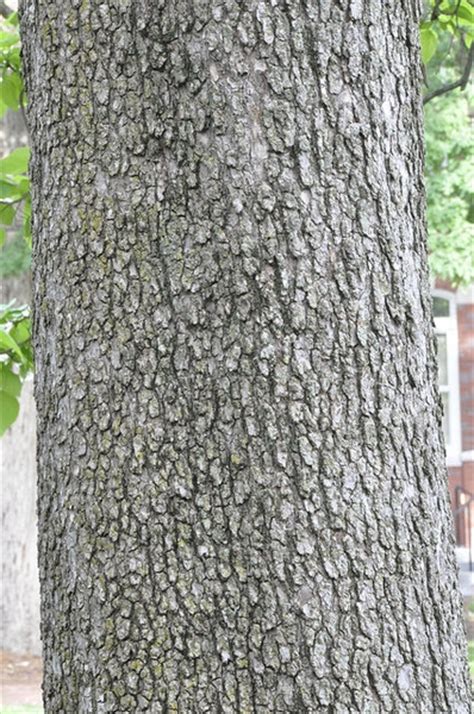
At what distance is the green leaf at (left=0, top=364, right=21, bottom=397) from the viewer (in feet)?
9.33

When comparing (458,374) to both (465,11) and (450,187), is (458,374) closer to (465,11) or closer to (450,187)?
(450,187)

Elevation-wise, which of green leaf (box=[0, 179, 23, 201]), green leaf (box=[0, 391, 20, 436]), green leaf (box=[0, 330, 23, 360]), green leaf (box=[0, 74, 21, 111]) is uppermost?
green leaf (box=[0, 74, 21, 111])

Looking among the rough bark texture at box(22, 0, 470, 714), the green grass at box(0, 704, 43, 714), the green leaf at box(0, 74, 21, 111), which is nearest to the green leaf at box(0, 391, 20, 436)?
the green leaf at box(0, 74, 21, 111)

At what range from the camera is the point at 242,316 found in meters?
1.69

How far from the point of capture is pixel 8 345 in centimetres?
280

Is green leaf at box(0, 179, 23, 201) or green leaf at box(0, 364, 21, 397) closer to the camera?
green leaf at box(0, 364, 21, 397)

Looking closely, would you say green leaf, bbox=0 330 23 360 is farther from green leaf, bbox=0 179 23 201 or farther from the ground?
the ground

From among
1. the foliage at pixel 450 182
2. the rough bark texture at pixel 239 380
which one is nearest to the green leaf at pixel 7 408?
the rough bark texture at pixel 239 380

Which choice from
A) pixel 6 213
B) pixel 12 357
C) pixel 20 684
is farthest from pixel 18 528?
pixel 12 357

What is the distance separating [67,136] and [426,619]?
0.95 meters

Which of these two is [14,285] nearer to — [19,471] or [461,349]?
[19,471]

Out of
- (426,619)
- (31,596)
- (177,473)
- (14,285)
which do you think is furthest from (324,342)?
(31,596)

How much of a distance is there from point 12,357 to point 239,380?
139cm

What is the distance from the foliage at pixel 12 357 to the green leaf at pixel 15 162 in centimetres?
38
